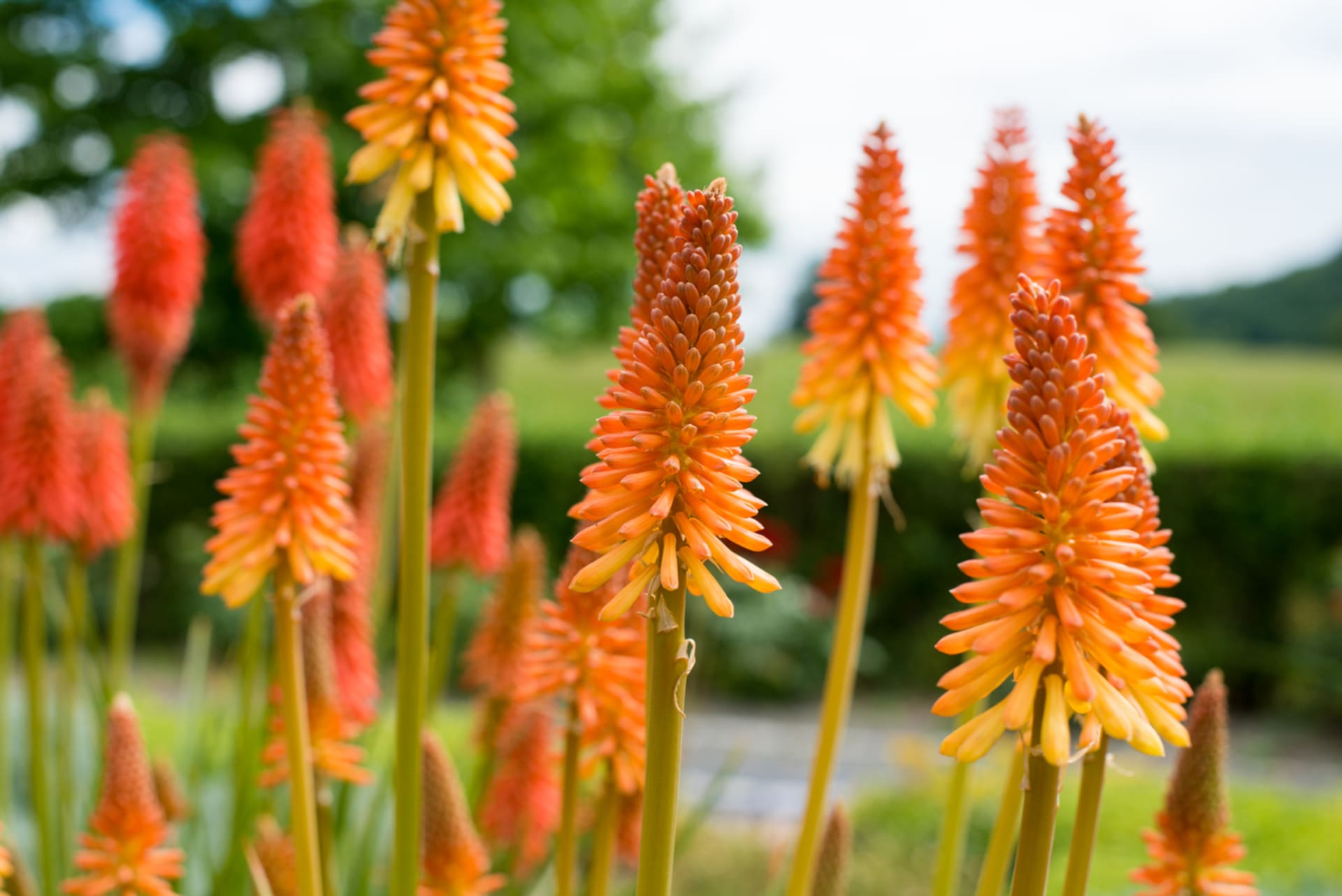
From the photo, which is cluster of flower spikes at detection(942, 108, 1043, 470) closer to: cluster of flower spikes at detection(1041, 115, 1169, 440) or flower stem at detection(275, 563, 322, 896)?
cluster of flower spikes at detection(1041, 115, 1169, 440)

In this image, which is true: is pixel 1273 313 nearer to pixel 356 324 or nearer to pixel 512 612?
pixel 356 324

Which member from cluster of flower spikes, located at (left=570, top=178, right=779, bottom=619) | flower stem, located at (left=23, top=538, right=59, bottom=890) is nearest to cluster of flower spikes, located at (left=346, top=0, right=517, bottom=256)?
cluster of flower spikes, located at (left=570, top=178, right=779, bottom=619)

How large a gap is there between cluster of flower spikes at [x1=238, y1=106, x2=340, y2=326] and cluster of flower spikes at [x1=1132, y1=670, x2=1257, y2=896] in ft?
10.9

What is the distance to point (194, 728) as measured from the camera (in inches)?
166

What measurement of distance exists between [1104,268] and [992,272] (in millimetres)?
507

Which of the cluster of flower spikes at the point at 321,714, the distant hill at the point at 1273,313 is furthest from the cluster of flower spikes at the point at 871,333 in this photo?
the distant hill at the point at 1273,313

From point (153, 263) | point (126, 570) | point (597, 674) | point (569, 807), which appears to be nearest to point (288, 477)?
point (597, 674)

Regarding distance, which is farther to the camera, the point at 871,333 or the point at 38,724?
the point at 38,724

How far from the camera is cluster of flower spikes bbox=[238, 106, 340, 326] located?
423 centimetres

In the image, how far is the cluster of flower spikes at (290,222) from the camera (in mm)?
4227

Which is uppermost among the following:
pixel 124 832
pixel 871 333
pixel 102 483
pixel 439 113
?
pixel 439 113

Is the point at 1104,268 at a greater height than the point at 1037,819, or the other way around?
the point at 1104,268

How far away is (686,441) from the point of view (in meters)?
1.30

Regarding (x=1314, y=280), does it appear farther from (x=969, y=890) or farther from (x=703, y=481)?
(x=703, y=481)
